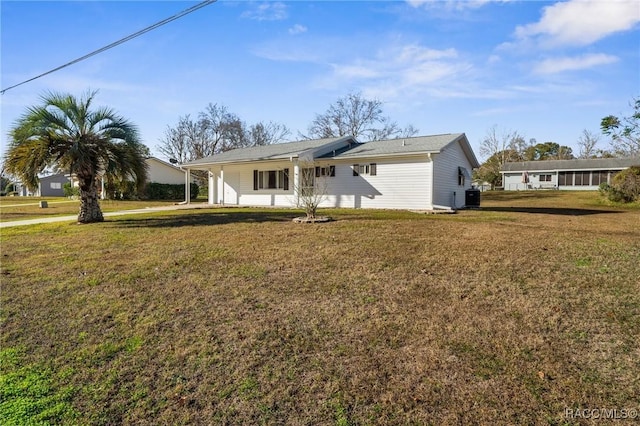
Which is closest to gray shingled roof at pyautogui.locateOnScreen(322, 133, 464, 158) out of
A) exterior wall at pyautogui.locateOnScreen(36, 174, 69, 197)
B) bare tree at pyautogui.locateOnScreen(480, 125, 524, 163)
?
bare tree at pyautogui.locateOnScreen(480, 125, 524, 163)

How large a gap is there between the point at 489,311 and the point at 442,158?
12.2 meters

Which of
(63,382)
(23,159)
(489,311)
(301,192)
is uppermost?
(23,159)

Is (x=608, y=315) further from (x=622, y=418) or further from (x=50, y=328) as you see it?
(x=50, y=328)

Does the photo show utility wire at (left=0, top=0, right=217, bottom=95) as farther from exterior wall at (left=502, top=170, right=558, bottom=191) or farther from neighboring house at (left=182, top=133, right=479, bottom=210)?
exterior wall at (left=502, top=170, right=558, bottom=191)

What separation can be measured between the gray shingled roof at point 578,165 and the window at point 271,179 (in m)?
35.3

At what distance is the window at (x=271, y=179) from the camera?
1867 cm

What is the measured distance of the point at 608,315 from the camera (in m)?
3.83

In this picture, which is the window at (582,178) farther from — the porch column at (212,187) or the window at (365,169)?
the porch column at (212,187)

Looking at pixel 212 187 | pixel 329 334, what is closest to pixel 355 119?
pixel 212 187

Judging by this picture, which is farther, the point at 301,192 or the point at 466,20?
the point at 301,192

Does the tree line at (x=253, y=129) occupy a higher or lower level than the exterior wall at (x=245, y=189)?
higher

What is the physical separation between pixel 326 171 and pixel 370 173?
228cm

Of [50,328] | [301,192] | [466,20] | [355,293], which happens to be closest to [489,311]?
[355,293]

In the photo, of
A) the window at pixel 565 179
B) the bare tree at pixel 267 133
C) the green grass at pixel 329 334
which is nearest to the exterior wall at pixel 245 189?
the green grass at pixel 329 334
